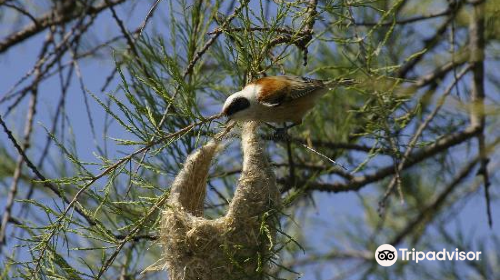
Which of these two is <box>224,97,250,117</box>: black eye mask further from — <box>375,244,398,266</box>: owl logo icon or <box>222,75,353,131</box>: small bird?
<box>375,244,398,266</box>: owl logo icon

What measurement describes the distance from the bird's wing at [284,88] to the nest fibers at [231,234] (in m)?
0.39

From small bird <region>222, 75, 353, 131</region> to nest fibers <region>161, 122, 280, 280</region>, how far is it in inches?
8.8

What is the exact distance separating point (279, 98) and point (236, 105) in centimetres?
36

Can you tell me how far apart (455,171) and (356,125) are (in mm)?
729

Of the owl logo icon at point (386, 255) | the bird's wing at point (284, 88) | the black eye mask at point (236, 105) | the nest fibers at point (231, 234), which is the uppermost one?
the bird's wing at point (284, 88)

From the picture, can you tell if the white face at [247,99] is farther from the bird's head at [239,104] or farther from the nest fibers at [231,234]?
the nest fibers at [231,234]

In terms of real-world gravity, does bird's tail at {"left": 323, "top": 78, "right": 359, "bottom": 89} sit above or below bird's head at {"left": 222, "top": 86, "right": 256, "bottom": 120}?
above

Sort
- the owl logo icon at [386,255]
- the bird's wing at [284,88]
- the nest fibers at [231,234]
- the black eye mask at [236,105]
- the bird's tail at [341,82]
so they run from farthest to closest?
the owl logo icon at [386,255] → the bird's tail at [341,82] → the bird's wing at [284,88] → the black eye mask at [236,105] → the nest fibers at [231,234]

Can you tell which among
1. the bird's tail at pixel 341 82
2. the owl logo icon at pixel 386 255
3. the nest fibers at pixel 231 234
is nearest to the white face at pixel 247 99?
the nest fibers at pixel 231 234

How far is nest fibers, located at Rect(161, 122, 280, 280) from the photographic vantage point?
258 centimetres

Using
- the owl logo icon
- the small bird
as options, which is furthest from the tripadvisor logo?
the small bird

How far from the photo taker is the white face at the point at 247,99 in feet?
9.22

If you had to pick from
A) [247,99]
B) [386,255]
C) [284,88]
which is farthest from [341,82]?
[386,255]

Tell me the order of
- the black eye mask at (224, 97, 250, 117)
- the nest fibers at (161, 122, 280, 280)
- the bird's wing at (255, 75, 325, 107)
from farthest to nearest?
the bird's wing at (255, 75, 325, 107), the black eye mask at (224, 97, 250, 117), the nest fibers at (161, 122, 280, 280)
